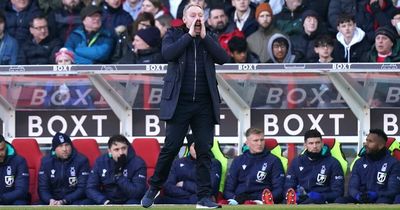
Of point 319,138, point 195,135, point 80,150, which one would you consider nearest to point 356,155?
point 319,138

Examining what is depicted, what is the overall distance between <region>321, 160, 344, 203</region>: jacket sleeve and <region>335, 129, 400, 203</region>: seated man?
0.11m

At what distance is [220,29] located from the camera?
67.6 ft

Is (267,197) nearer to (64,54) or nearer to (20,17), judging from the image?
(64,54)

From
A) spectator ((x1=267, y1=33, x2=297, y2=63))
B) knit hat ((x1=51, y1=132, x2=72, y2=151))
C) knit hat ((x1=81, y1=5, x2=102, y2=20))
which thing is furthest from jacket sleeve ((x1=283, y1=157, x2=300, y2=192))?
knit hat ((x1=81, y1=5, x2=102, y2=20))

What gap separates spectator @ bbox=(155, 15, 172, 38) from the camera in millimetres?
20516

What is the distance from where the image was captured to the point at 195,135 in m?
14.8

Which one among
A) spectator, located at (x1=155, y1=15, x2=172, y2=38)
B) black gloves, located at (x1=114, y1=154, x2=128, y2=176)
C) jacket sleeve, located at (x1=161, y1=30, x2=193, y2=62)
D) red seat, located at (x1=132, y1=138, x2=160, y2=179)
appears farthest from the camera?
spectator, located at (x1=155, y1=15, x2=172, y2=38)

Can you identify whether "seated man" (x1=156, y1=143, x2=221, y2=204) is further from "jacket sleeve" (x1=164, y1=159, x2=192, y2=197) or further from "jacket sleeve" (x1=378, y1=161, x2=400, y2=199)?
"jacket sleeve" (x1=378, y1=161, x2=400, y2=199)

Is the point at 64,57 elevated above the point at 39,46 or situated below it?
below

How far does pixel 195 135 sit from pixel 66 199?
4.73m

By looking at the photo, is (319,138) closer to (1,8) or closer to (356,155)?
(356,155)

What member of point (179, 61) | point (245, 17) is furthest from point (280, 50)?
point (179, 61)

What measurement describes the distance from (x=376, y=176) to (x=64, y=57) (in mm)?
4541

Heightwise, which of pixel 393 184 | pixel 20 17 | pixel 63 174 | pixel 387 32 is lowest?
pixel 393 184
